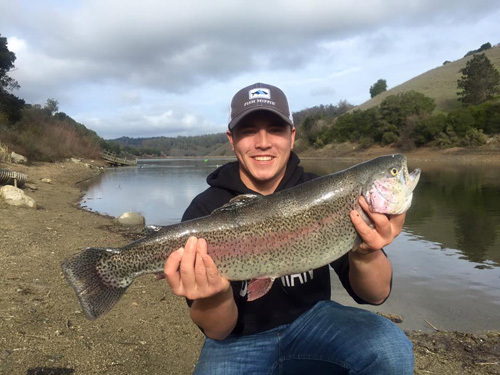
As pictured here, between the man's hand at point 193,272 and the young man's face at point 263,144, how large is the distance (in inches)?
41.1

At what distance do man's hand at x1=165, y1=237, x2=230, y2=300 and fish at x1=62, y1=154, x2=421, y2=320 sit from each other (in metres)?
0.13

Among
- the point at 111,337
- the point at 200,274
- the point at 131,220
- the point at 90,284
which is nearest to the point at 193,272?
the point at 200,274

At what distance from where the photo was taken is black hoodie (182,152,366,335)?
11.4 feet

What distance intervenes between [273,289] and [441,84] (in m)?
128

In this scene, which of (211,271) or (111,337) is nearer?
(211,271)

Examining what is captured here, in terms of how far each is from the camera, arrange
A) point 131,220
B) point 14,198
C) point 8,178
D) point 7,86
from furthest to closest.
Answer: point 7,86 → point 8,178 → point 131,220 → point 14,198

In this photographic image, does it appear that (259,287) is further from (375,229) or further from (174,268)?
(375,229)

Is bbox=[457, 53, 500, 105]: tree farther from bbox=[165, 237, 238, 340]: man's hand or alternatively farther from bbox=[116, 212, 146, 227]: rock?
bbox=[165, 237, 238, 340]: man's hand

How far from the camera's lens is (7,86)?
50094mm

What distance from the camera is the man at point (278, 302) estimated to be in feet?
9.96

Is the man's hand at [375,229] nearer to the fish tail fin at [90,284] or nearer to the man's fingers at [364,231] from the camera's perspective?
the man's fingers at [364,231]

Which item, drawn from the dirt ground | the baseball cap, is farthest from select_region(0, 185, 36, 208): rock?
the baseball cap

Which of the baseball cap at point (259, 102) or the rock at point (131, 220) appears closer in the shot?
the baseball cap at point (259, 102)

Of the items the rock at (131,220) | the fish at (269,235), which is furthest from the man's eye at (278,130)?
the rock at (131,220)
